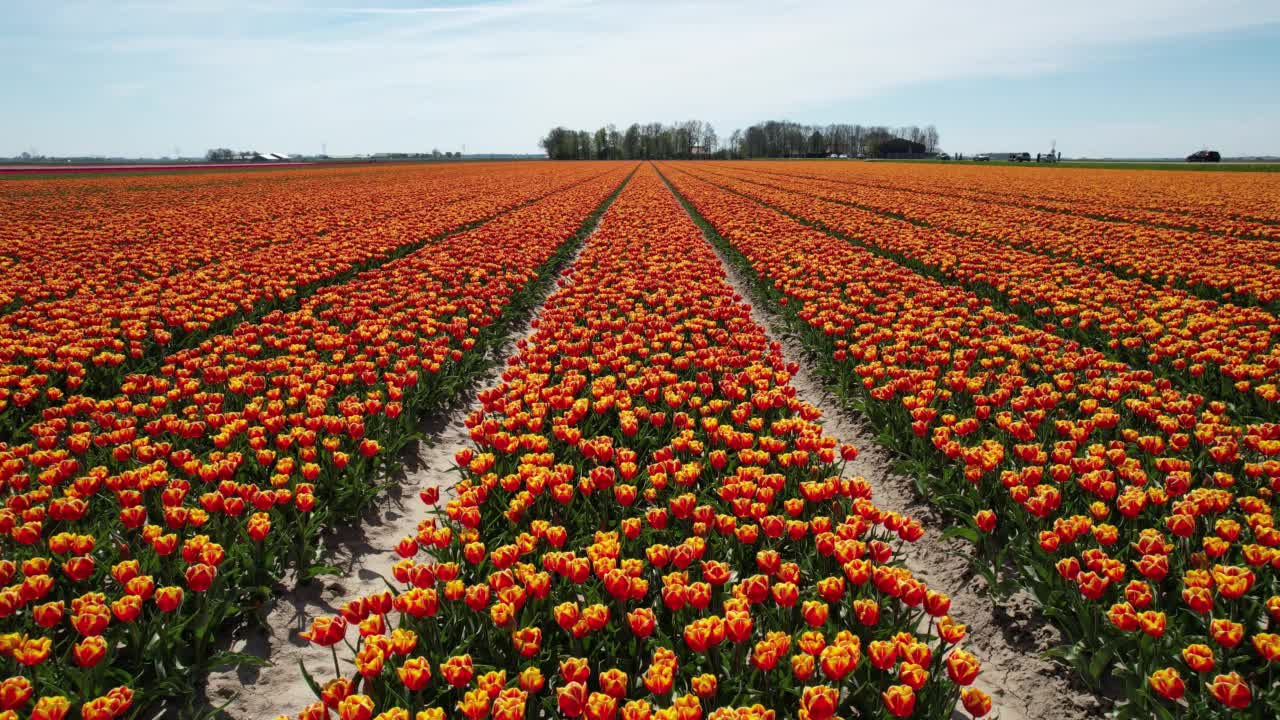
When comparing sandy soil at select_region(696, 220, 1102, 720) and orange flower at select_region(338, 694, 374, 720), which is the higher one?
orange flower at select_region(338, 694, 374, 720)

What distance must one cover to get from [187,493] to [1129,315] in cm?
1120

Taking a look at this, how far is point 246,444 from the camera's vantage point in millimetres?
5742

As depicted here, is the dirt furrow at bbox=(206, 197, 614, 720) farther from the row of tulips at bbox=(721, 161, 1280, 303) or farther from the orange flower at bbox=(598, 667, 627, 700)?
the row of tulips at bbox=(721, 161, 1280, 303)

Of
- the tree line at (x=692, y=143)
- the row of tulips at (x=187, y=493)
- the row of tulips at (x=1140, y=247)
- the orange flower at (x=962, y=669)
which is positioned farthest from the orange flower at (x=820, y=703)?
the tree line at (x=692, y=143)

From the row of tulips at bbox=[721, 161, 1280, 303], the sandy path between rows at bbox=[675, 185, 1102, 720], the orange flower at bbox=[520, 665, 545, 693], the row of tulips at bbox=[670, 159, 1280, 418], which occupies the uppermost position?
the row of tulips at bbox=[721, 161, 1280, 303]

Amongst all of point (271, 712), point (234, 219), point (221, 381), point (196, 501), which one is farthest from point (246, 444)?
point (234, 219)

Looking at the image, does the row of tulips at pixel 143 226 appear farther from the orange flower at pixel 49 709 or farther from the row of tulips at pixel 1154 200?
the row of tulips at pixel 1154 200

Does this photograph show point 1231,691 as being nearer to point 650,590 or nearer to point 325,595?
point 650,590

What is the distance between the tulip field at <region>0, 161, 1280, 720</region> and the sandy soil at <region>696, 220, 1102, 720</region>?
5 cm

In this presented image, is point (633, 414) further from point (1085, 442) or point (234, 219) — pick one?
point (234, 219)

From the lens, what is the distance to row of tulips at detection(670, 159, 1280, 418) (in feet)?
22.9

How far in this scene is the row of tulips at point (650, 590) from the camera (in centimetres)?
286

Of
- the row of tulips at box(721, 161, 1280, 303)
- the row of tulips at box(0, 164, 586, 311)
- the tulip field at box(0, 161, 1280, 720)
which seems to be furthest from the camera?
the row of tulips at box(0, 164, 586, 311)

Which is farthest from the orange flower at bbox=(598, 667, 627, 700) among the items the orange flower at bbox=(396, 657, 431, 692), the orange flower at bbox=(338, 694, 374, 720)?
the orange flower at bbox=(338, 694, 374, 720)
